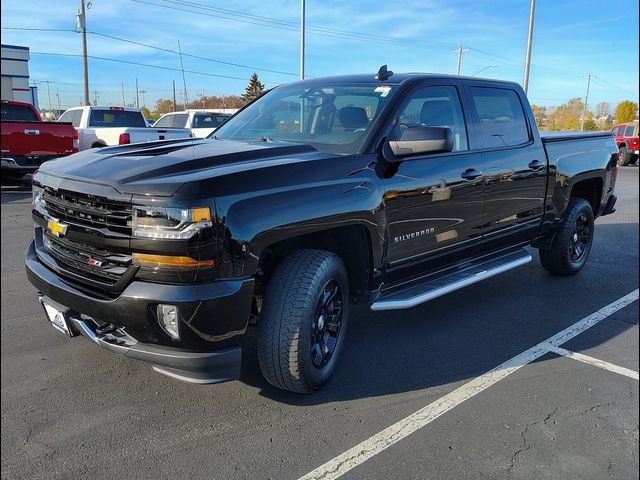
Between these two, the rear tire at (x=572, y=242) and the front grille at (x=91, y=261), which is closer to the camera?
the front grille at (x=91, y=261)

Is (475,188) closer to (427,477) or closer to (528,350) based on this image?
(528,350)

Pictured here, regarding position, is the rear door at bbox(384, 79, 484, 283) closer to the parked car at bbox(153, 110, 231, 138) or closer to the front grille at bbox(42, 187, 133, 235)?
the front grille at bbox(42, 187, 133, 235)

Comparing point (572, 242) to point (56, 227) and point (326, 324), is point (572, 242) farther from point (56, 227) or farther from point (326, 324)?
point (56, 227)

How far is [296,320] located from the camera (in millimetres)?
2963

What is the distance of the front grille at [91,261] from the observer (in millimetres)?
2662

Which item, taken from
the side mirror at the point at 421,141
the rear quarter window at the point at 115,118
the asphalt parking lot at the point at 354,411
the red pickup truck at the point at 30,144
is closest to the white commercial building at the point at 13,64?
the asphalt parking lot at the point at 354,411

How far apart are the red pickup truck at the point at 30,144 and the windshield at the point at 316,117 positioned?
7.59m

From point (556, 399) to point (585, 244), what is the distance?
347 cm

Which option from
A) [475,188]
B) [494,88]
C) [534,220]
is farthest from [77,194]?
[534,220]

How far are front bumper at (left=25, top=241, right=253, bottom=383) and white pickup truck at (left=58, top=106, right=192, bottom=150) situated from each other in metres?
9.65

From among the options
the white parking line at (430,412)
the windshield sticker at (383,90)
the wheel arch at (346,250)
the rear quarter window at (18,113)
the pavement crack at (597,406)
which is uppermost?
the windshield sticker at (383,90)

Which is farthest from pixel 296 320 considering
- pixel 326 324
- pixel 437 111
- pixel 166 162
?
pixel 437 111

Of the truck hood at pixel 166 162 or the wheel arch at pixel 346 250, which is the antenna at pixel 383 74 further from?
the wheel arch at pixel 346 250

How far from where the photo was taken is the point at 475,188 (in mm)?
4262
